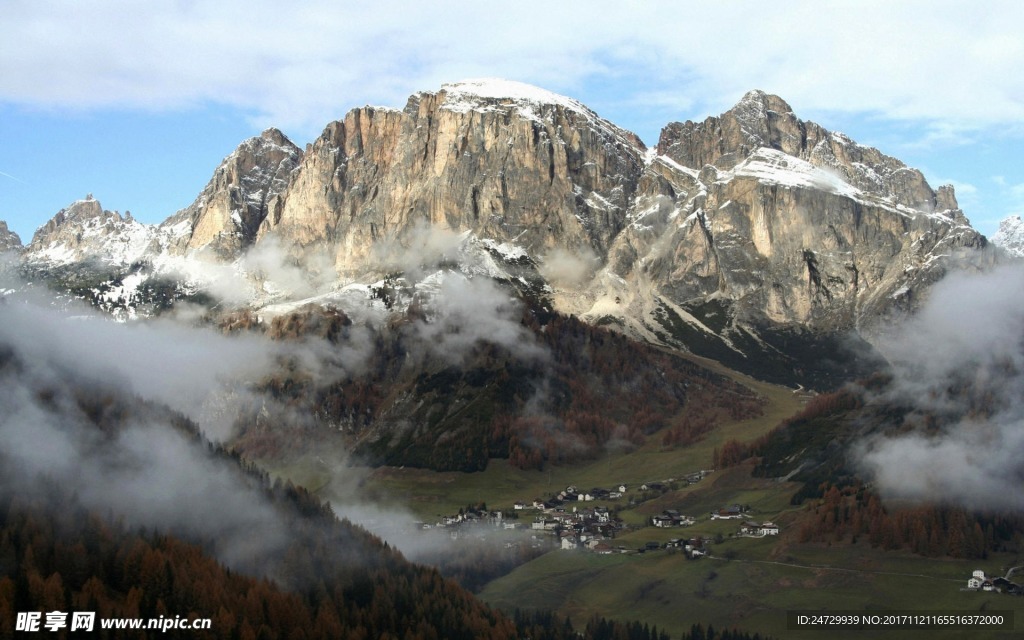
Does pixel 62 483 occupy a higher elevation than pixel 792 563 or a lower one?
higher

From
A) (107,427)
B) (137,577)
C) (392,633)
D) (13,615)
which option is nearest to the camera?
(13,615)

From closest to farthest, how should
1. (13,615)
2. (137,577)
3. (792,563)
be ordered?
(13,615) → (137,577) → (792,563)

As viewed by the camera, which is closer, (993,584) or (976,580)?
(993,584)

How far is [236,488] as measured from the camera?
570 ft

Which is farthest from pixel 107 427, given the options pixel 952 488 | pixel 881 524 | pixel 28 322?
pixel 952 488

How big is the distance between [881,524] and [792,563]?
17.6m

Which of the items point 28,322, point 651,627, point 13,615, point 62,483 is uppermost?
point 28,322

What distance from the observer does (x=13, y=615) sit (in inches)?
4513

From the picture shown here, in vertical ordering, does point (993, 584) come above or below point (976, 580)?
below

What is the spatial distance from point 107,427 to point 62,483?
62.2 ft

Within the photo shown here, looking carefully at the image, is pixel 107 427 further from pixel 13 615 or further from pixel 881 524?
pixel 881 524

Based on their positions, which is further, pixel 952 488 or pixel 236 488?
pixel 952 488

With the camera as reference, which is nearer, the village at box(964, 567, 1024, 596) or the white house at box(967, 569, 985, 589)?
the village at box(964, 567, 1024, 596)

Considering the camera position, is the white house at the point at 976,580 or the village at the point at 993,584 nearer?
the village at the point at 993,584
